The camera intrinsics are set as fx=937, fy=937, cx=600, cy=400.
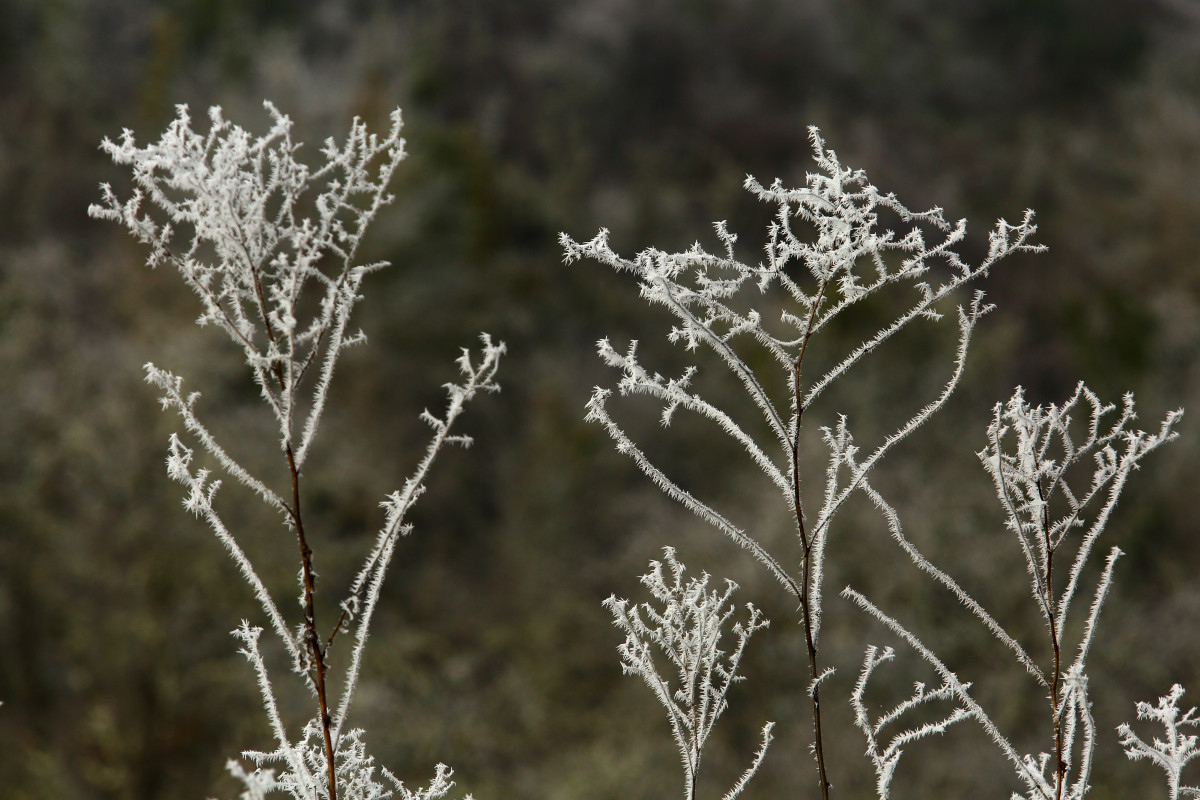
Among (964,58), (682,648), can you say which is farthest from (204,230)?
(964,58)

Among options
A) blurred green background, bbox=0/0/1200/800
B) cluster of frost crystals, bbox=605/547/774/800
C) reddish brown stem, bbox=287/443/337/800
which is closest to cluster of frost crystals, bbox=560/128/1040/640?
cluster of frost crystals, bbox=605/547/774/800

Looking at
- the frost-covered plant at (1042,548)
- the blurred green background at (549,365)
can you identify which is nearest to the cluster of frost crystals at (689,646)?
the frost-covered plant at (1042,548)

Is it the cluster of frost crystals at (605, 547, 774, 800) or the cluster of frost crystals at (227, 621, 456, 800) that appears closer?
the cluster of frost crystals at (227, 621, 456, 800)

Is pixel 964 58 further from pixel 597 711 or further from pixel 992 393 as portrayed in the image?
pixel 597 711

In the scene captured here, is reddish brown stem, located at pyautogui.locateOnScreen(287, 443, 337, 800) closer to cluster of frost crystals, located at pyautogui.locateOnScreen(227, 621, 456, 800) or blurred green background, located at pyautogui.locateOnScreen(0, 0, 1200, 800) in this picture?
cluster of frost crystals, located at pyautogui.locateOnScreen(227, 621, 456, 800)

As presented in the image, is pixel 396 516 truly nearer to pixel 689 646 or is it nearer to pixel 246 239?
pixel 246 239

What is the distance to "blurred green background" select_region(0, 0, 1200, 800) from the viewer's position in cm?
750

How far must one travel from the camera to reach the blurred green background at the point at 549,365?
7504 millimetres

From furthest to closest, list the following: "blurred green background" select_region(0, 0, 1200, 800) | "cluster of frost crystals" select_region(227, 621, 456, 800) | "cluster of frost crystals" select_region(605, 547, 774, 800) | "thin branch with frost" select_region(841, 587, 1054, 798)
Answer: "blurred green background" select_region(0, 0, 1200, 800), "cluster of frost crystals" select_region(605, 547, 774, 800), "thin branch with frost" select_region(841, 587, 1054, 798), "cluster of frost crystals" select_region(227, 621, 456, 800)

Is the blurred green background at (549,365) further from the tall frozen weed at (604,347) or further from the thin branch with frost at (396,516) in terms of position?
the thin branch with frost at (396,516)

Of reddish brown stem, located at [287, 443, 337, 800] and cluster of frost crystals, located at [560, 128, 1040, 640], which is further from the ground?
cluster of frost crystals, located at [560, 128, 1040, 640]

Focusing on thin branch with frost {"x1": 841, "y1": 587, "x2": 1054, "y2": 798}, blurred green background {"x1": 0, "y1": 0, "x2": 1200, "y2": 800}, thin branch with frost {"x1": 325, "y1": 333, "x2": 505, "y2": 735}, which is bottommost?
thin branch with frost {"x1": 841, "y1": 587, "x2": 1054, "y2": 798}

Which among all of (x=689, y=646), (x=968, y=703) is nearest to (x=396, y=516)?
(x=689, y=646)

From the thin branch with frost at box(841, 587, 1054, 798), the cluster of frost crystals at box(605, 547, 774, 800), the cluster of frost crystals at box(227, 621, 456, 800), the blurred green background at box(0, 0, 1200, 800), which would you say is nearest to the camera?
the cluster of frost crystals at box(227, 621, 456, 800)
